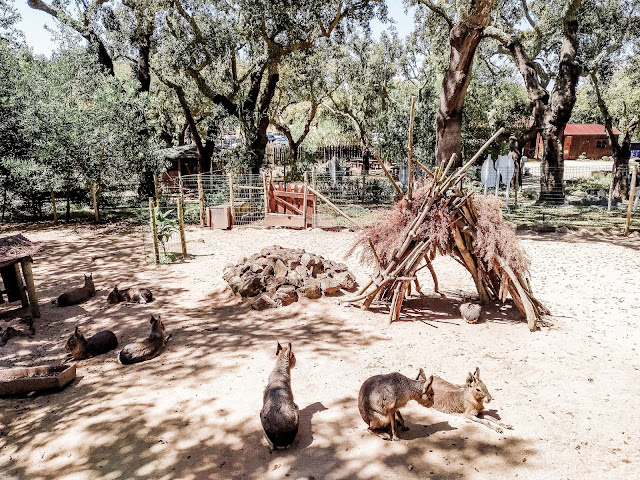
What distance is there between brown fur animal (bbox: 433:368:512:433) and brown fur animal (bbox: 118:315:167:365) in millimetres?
3774

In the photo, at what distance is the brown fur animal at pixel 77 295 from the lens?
8109 millimetres

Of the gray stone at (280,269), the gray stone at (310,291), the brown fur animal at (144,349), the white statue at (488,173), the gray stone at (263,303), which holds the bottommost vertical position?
the brown fur animal at (144,349)

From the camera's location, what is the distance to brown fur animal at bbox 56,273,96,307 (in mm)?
8109

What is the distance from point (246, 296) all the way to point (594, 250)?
887cm

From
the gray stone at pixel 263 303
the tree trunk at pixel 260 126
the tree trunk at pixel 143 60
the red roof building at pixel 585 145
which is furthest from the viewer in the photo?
the red roof building at pixel 585 145

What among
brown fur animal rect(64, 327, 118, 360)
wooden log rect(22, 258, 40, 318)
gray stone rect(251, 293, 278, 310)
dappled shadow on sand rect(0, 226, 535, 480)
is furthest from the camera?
gray stone rect(251, 293, 278, 310)

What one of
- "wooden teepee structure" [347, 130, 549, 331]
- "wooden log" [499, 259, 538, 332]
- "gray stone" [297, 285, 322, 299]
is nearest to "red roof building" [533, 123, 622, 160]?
"wooden teepee structure" [347, 130, 549, 331]

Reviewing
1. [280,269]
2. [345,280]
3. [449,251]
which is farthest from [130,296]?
[449,251]

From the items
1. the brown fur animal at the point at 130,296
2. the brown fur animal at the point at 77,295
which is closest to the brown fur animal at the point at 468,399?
the brown fur animal at the point at 130,296

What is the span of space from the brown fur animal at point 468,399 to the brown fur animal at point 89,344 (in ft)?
15.0

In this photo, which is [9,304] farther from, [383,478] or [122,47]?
[122,47]

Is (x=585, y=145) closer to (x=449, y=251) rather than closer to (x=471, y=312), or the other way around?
(x=449, y=251)

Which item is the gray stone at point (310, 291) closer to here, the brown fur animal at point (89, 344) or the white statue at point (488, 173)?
the brown fur animal at point (89, 344)

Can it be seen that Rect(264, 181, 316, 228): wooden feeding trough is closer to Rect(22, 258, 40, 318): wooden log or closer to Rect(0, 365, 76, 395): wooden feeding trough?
Rect(22, 258, 40, 318): wooden log
